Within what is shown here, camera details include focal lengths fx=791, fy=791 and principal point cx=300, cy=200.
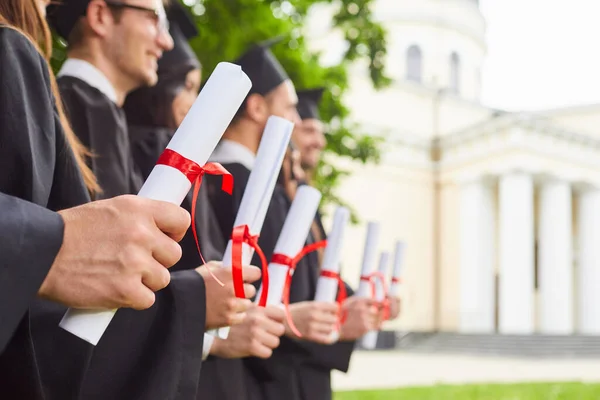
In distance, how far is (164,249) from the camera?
1.23 metres

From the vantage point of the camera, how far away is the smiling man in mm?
2617

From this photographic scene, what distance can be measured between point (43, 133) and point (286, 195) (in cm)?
224

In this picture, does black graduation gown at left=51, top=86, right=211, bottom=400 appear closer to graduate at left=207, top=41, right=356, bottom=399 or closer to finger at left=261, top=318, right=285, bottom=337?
finger at left=261, top=318, right=285, bottom=337

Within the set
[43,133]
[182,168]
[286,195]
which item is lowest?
[182,168]

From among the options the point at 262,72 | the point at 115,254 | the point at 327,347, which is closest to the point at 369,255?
the point at 327,347

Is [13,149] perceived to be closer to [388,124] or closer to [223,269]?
[223,269]

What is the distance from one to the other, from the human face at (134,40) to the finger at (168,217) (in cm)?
160

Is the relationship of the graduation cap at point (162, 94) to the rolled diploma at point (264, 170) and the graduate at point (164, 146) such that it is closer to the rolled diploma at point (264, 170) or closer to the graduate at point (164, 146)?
the graduate at point (164, 146)

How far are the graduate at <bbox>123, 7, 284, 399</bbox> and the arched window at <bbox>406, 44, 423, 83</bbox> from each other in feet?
140

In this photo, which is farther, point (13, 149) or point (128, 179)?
point (128, 179)

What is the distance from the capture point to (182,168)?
51.8 inches

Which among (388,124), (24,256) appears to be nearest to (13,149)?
(24,256)

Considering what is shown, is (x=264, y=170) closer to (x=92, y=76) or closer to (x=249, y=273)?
(x=249, y=273)

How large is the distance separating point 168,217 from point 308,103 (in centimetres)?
434
